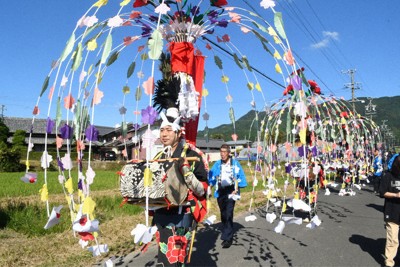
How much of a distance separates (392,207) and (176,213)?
332cm

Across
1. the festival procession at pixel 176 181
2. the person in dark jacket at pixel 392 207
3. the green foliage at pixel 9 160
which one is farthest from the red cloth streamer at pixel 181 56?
the green foliage at pixel 9 160

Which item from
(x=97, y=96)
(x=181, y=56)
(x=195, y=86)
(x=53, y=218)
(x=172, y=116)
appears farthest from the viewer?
(x=195, y=86)

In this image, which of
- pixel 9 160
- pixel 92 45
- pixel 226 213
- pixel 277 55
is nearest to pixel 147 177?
pixel 92 45

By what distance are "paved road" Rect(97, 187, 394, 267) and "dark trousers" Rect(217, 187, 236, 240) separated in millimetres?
240

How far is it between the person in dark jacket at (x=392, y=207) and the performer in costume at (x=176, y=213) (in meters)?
2.99

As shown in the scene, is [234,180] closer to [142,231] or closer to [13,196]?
[142,231]

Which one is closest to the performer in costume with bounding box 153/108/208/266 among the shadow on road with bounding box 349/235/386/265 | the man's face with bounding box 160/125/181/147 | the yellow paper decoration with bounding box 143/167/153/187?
the man's face with bounding box 160/125/181/147

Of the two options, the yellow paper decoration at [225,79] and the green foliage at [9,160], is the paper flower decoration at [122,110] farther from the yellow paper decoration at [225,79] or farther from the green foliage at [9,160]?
the green foliage at [9,160]

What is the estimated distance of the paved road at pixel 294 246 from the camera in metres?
5.07

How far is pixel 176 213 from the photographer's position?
323 centimetres

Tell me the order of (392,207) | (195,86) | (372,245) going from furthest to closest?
(372,245) → (392,207) → (195,86)

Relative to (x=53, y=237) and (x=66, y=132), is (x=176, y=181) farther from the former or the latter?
(x=53, y=237)

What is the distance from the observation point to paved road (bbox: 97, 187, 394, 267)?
5.07 m

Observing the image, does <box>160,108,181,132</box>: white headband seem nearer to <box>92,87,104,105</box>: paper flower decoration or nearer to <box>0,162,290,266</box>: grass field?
<box>92,87,104,105</box>: paper flower decoration
